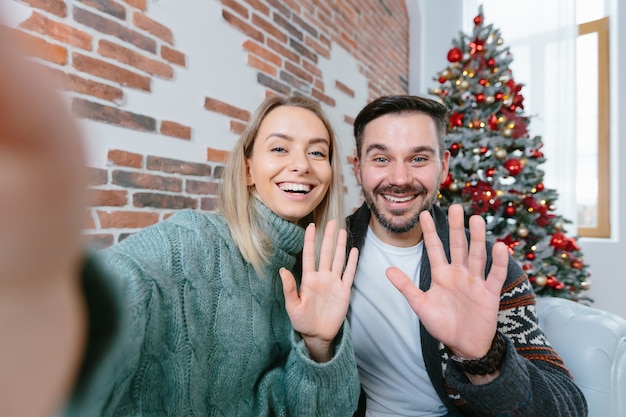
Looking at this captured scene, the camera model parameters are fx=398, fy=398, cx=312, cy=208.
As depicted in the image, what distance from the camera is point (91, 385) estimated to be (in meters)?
0.11

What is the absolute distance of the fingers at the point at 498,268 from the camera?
0.85 metres

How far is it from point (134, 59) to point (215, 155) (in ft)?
1.66

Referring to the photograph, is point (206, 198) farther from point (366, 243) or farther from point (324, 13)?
point (324, 13)

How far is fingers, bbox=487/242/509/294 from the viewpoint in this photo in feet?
2.80

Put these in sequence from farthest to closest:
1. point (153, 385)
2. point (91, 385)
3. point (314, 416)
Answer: point (314, 416) < point (153, 385) < point (91, 385)

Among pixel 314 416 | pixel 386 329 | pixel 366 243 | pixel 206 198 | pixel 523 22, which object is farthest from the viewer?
pixel 523 22

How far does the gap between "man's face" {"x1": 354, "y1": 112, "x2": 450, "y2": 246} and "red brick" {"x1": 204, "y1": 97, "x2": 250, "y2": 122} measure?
753 mm

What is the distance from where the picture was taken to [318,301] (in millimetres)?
942

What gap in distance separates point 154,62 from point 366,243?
3.39 ft

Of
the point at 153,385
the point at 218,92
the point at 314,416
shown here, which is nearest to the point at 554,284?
the point at 314,416

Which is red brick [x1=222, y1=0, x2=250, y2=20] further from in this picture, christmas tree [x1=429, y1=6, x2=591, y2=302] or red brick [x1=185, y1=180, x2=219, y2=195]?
christmas tree [x1=429, y1=6, x2=591, y2=302]

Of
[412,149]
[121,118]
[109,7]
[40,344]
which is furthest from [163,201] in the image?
[40,344]

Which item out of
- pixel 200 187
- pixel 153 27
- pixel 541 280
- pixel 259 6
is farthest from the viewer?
pixel 541 280

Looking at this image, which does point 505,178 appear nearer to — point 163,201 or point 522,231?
point 522,231
